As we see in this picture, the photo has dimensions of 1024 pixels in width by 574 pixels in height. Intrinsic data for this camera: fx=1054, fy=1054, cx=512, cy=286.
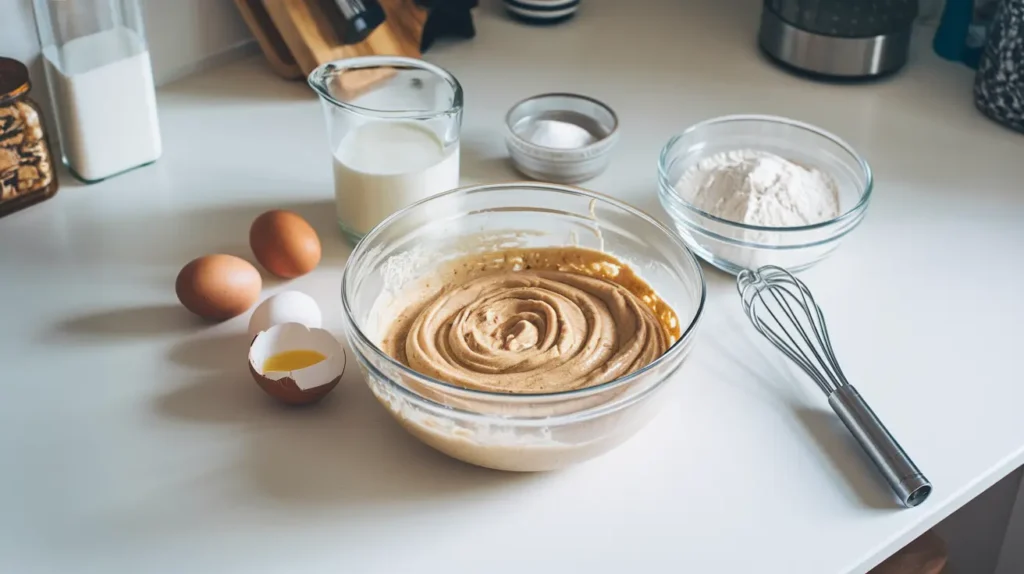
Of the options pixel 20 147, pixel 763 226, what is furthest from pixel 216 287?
pixel 763 226

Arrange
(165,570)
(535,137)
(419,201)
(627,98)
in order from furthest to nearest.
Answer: (627,98) < (535,137) < (419,201) < (165,570)

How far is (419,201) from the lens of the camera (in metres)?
0.99

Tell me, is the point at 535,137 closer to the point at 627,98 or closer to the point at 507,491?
the point at 627,98

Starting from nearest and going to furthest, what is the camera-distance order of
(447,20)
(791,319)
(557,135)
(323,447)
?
(323,447)
(791,319)
(557,135)
(447,20)

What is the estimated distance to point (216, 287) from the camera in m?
0.97

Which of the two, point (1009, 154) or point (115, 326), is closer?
point (115, 326)

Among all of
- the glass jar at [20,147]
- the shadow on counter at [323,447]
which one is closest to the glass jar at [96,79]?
the glass jar at [20,147]

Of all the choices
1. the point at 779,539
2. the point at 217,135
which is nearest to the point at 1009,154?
the point at 779,539

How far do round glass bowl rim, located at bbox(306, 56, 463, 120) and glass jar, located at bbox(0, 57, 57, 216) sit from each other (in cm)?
28

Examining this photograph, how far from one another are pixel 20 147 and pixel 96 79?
0.34 ft

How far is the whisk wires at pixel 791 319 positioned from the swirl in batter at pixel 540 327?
0.35ft

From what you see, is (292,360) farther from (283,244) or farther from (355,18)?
(355,18)

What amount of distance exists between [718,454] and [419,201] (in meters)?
0.36

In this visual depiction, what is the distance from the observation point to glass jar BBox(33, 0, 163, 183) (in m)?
1.09
